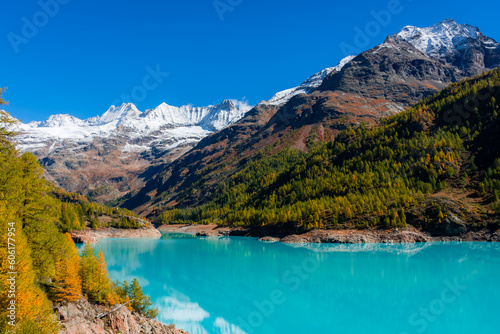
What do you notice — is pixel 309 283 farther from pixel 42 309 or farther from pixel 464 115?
pixel 464 115

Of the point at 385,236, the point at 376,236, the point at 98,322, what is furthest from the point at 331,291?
the point at 376,236

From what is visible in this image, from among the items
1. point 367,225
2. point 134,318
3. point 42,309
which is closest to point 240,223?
point 367,225

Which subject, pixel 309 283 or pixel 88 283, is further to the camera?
pixel 309 283

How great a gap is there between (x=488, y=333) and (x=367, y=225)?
65023 millimetres

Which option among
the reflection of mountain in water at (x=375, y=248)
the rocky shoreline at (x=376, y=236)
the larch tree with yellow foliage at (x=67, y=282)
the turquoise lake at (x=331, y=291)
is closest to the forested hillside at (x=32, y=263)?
the larch tree with yellow foliage at (x=67, y=282)

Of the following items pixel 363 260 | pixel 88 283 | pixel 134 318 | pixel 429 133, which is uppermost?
pixel 429 133

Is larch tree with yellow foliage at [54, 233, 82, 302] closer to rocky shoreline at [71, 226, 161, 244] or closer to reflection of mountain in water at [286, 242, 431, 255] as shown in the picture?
reflection of mountain in water at [286, 242, 431, 255]

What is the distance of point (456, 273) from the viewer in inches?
1754

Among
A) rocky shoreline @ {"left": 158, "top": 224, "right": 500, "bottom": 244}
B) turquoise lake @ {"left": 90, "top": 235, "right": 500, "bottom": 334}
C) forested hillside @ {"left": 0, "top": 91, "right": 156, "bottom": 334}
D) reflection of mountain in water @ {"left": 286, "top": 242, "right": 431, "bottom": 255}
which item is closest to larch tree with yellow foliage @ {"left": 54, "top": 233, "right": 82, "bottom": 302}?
forested hillside @ {"left": 0, "top": 91, "right": 156, "bottom": 334}

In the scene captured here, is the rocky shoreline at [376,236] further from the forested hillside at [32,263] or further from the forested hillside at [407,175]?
the forested hillside at [32,263]

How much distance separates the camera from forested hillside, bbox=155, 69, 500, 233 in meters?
84.3

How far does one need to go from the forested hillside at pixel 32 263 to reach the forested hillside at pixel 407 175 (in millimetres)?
79194

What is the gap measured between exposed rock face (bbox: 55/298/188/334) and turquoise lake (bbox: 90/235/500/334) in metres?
7.92

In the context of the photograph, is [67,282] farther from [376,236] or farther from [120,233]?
[120,233]
